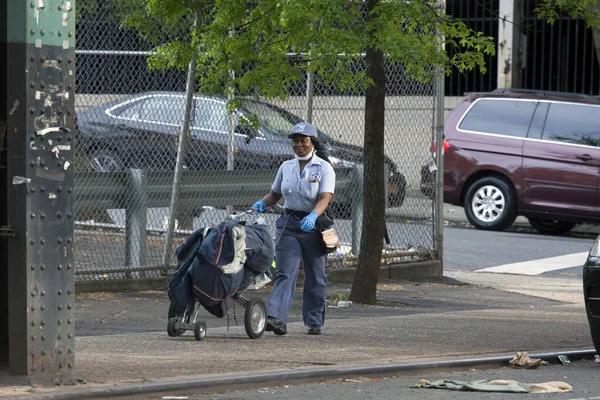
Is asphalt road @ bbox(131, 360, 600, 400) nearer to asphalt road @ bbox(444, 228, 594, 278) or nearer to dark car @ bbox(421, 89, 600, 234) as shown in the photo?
asphalt road @ bbox(444, 228, 594, 278)

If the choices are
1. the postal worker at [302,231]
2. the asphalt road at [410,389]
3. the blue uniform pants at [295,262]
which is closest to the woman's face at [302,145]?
the postal worker at [302,231]

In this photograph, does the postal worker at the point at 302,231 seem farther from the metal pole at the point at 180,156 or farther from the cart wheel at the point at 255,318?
the metal pole at the point at 180,156

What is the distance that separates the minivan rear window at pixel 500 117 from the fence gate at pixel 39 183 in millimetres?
12261

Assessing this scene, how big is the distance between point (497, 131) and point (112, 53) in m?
8.23

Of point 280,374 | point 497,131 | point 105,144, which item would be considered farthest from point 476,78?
point 280,374

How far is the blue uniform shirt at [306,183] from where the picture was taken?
33.1ft

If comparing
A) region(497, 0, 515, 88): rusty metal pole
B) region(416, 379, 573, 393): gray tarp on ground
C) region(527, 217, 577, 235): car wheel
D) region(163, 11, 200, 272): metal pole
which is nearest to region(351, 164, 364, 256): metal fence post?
region(163, 11, 200, 272): metal pole

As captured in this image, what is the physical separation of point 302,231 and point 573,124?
31.4 ft

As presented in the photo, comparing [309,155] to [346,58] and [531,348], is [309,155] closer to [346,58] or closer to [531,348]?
[346,58]

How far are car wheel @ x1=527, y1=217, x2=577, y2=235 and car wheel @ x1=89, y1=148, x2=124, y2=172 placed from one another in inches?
341

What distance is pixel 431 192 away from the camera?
15344 mm

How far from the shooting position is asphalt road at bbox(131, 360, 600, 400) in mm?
7746

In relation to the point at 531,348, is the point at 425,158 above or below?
above

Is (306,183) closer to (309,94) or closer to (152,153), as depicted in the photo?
(152,153)
